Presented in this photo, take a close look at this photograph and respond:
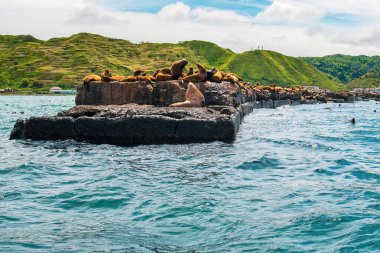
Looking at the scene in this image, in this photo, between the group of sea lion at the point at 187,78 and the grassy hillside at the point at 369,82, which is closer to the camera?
the group of sea lion at the point at 187,78

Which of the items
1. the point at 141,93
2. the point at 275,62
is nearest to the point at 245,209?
the point at 141,93

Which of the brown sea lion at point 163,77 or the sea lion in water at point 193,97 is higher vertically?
the brown sea lion at point 163,77

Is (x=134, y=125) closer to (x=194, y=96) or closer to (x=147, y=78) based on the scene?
(x=194, y=96)

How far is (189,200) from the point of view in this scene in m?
7.75

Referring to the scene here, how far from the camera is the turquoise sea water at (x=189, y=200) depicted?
19.1ft

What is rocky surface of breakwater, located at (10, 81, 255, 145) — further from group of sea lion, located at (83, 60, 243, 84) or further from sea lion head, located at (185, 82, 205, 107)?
group of sea lion, located at (83, 60, 243, 84)

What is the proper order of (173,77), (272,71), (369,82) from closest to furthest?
(173,77)
(369,82)
(272,71)

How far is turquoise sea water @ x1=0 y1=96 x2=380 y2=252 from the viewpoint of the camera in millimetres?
5836

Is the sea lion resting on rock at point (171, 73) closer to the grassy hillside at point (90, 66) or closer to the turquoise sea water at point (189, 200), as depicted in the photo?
the turquoise sea water at point (189, 200)

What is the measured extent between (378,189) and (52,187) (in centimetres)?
606

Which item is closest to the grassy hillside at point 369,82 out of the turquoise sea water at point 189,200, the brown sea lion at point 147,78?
the brown sea lion at point 147,78

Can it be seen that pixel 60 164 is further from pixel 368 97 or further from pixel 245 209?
pixel 368 97

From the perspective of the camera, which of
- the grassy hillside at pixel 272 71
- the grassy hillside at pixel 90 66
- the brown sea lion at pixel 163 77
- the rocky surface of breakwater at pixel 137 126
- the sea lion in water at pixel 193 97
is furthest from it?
the grassy hillside at pixel 272 71

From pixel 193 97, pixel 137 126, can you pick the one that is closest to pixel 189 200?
pixel 137 126
